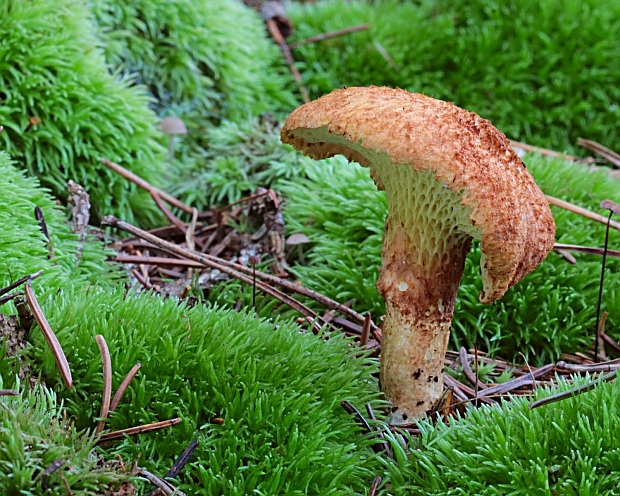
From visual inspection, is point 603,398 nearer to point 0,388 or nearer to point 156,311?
point 156,311

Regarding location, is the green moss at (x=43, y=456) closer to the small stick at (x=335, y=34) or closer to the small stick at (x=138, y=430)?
the small stick at (x=138, y=430)

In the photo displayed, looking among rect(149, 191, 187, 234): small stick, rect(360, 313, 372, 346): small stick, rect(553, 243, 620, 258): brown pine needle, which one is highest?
rect(149, 191, 187, 234): small stick

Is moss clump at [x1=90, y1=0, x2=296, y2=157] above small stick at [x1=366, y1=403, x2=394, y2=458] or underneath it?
above

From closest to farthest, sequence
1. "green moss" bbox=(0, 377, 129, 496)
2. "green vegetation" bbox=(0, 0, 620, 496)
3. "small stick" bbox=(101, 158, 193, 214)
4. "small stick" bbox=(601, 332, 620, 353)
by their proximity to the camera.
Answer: "green moss" bbox=(0, 377, 129, 496), "green vegetation" bbox=(0, 0, 620, 496), "small stick" bbox=(601, 332, 620, 353), "small stick" bbox=(101, 158, 193, 214)

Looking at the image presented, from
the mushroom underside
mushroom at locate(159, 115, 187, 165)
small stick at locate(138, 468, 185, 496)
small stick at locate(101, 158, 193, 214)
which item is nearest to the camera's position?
small stick at locate(138, 468, 185, 496)

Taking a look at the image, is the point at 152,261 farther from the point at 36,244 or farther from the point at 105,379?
the point at 105,379

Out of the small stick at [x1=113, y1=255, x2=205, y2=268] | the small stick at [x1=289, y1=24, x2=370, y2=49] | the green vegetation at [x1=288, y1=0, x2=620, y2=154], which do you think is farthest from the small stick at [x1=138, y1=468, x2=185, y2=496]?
the small stick at [x1=289, y1=24, x2=370, y2=49]

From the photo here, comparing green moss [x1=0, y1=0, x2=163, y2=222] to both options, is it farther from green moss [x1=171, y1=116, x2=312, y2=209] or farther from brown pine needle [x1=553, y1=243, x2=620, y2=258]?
brown pine needle [x1=553, y1=243, x2=620, y2=258]
